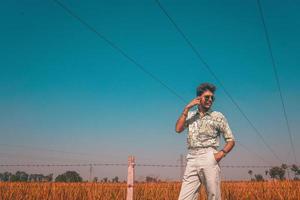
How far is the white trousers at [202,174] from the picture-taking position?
422 centimetres

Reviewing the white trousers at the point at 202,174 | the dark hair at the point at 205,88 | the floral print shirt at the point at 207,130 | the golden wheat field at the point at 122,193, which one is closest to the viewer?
the white trousers at the point at 202,174

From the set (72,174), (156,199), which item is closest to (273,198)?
(156,199)

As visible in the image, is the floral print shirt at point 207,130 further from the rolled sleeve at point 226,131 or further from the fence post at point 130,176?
the fence post at point 130,176

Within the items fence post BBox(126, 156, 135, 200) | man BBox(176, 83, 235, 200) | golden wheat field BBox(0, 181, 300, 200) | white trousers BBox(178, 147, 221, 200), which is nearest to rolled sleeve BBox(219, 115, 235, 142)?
man BBox(176, 83, 235, 200)

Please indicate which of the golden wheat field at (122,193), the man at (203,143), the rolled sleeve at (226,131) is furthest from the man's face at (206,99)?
the golden wheat field at (122,193)

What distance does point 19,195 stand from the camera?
36.0ft

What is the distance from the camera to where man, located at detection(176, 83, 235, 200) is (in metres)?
4.25

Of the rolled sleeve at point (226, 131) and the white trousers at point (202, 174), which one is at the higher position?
the rolled sleeve at point (226, 131)

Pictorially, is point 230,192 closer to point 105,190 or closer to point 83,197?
point 105,190

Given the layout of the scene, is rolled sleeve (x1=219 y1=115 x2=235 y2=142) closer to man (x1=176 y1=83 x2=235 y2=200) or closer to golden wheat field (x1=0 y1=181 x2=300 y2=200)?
man (x1=176 y1=83 x2=235 y2=200)

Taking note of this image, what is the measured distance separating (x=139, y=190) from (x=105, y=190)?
145cm

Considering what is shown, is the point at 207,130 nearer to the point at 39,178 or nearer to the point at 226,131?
the point at 226,131

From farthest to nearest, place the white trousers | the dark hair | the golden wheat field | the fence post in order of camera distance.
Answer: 1. the golden wheat field
2. the fence post
3. the dark hair
4. the white trousers

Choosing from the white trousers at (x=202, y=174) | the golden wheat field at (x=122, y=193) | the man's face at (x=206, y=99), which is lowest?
the golden wheat field at (x=122, y=193)
